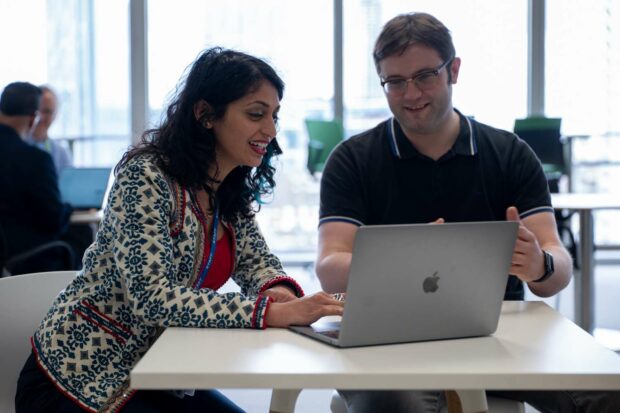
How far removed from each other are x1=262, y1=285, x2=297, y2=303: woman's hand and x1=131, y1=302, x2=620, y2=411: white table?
0.80 ft

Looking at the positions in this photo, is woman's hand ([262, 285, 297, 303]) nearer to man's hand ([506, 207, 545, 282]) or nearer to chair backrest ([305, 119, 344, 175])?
man's hand ([506, 207, 545, 282])

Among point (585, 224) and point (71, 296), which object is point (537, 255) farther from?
point (585, 224)

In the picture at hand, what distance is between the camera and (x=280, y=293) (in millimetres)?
1753

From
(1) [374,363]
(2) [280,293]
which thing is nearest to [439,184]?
(2) [280,293]

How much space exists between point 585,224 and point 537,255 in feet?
8.30

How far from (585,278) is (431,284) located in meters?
2.91

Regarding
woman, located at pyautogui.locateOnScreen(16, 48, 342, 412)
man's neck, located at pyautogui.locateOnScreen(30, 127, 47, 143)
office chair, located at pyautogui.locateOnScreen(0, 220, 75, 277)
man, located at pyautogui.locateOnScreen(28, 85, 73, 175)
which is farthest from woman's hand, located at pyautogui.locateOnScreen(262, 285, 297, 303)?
man's neck, located at pyautogui.locateOnScreen(30, 127, 47, 143)

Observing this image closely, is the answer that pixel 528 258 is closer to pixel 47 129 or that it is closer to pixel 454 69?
pixel 454 69

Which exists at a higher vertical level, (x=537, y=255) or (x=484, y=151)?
(x=484, y=151)

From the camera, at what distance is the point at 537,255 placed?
5.70ft

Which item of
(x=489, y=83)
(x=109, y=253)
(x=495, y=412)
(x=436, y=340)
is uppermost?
(x=489, y=83)

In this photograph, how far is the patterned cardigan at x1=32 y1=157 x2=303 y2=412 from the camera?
1.51 metres

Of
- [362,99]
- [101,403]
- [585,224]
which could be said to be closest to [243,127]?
[101,403]

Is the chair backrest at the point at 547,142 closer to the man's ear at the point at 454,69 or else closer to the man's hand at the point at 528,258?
the man's ear at the point at 454,69
